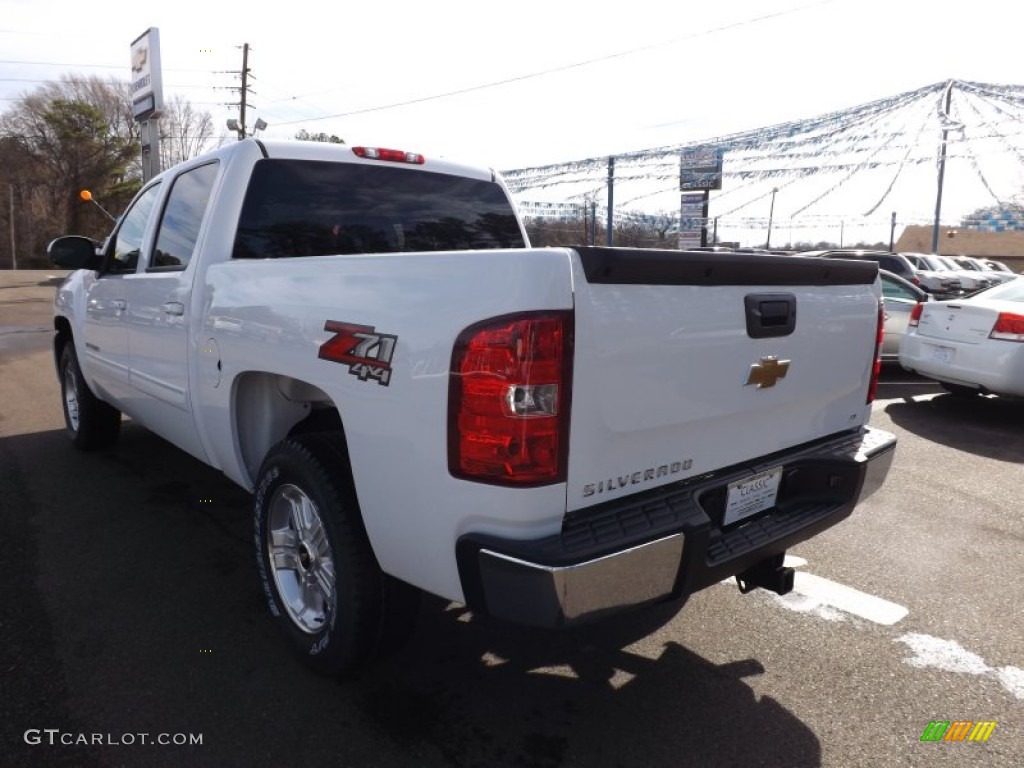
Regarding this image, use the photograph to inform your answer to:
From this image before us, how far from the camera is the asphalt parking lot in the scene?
234cm

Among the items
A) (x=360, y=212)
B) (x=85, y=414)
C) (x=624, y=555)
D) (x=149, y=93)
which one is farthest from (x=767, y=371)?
(x=149, y=93)

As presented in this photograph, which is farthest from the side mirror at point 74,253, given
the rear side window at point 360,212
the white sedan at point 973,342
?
the white sedan at point 973,342

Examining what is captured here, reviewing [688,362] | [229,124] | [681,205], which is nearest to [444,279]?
[688,362]

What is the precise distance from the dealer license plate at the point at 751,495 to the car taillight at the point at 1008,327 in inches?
211

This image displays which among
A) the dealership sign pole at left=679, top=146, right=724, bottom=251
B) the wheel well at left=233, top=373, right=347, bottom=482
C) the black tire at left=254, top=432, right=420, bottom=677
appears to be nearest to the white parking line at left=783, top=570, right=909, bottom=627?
the black tire at left=254, top=432, right=420, bottom=677

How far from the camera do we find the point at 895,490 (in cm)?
498

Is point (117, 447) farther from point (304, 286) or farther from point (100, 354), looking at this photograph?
point (304, 286)

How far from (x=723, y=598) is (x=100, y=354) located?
13.1 ft

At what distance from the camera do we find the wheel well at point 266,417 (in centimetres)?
308

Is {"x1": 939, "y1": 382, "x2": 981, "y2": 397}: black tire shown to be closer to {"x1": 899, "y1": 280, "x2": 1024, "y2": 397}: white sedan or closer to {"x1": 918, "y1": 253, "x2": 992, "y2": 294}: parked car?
{"x1": 899, "y1": 280, "x2": 1024, "y2": 397}: white sedan

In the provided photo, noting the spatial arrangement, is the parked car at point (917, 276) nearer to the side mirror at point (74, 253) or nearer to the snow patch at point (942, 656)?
the snow patch at point (942, 656)

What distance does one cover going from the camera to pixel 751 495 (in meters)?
2.54

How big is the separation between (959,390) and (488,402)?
7674 mm

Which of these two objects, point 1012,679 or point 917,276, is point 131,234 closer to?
point 1012,679
